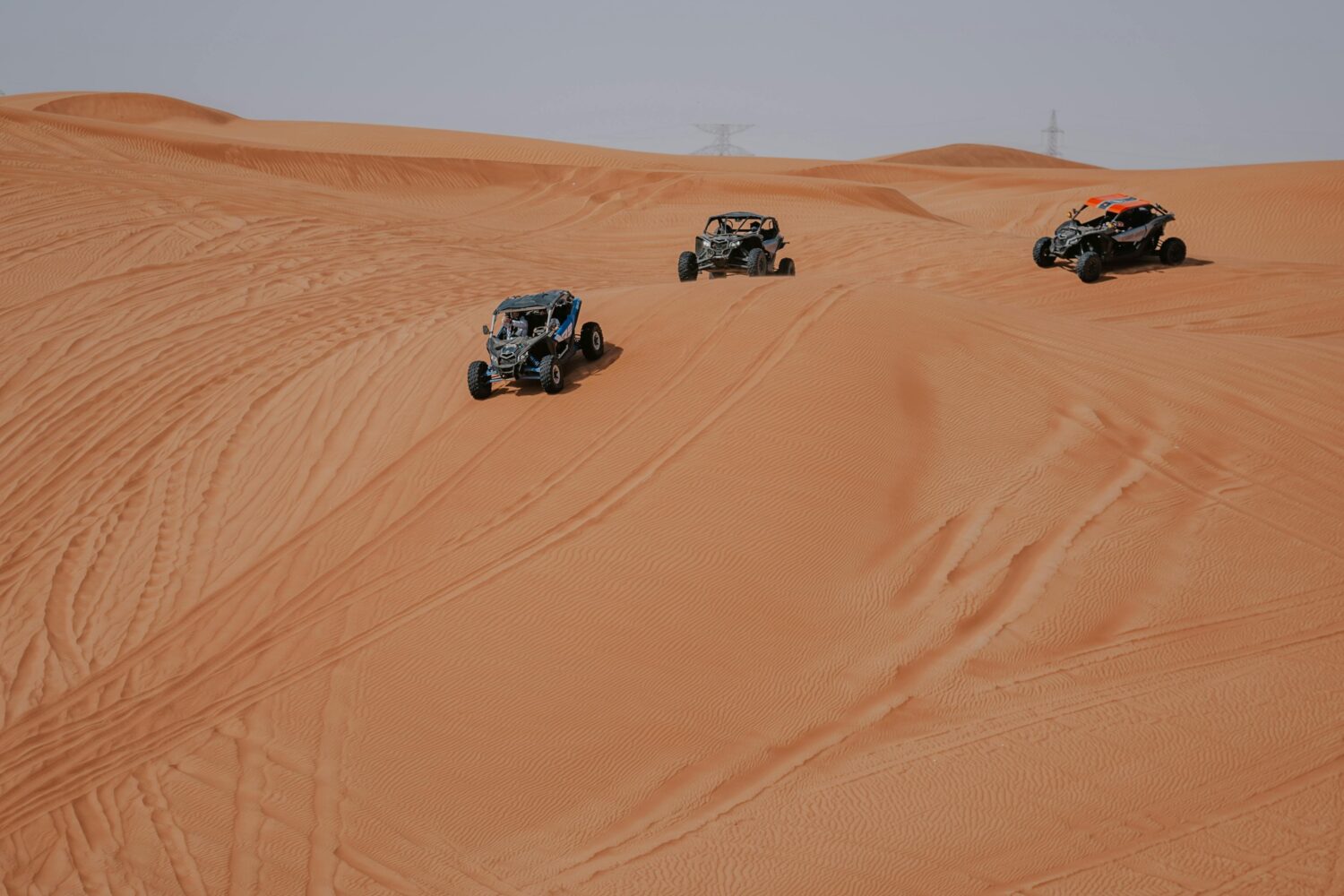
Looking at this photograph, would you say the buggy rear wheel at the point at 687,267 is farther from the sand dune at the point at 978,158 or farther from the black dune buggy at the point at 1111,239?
the sand dune at the point at 978,158

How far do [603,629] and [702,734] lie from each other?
1.40 meters

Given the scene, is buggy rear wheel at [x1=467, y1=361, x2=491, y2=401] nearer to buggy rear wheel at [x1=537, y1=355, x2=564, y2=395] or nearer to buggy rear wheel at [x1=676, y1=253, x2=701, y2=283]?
buggy rear wheel at [x1=537, y1=355, x2=564, y2=395]

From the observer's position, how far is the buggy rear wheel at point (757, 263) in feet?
63.5

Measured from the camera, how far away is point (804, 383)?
37.7 ft

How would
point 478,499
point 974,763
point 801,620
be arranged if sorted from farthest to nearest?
point 478,499 → point 801,620 → point 974,763

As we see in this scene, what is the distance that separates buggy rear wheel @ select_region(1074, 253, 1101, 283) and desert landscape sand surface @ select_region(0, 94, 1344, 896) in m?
4.78

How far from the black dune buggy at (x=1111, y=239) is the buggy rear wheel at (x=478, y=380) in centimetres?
1314

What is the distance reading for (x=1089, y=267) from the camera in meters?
20.3

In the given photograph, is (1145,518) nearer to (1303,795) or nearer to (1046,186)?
(1303,795)

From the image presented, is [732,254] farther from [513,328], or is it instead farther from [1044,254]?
[513,328]

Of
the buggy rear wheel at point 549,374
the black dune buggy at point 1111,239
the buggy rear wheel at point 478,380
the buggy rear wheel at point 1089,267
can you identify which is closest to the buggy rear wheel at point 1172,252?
the black dune buggy at point 1111,239

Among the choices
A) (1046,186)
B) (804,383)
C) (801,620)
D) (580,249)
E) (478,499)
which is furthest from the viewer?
(1046,186)

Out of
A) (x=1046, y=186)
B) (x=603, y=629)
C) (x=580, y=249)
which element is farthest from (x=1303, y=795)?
(x=1046, y=186)

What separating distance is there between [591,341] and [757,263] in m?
7.65
